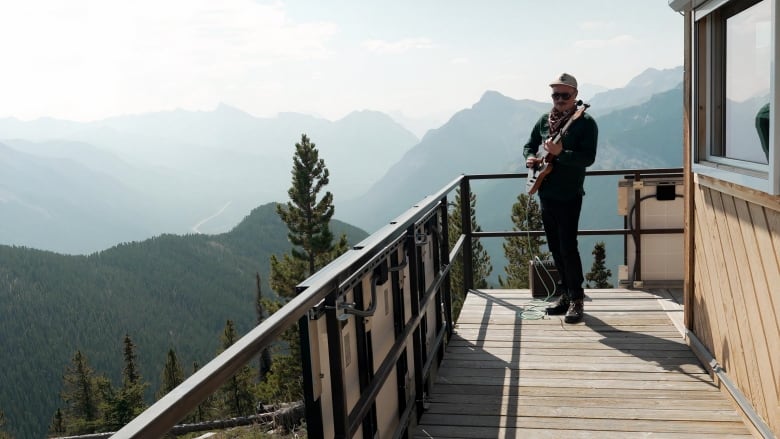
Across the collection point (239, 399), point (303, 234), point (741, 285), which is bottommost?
point (239, 399)

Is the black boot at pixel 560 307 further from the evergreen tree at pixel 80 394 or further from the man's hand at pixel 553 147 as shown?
the evergreen tree at pixel 80 394

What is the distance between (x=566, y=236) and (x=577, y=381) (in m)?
1.27

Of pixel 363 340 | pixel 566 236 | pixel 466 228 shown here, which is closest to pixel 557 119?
pixel 566 236

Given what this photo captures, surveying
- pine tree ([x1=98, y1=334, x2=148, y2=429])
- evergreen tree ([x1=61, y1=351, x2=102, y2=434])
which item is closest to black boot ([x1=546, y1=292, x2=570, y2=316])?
pine tree ([x1=98, y1=334, x2=148, y2=429])

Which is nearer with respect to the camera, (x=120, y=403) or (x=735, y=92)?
(x=735, y=92)

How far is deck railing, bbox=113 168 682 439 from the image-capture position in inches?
52.2

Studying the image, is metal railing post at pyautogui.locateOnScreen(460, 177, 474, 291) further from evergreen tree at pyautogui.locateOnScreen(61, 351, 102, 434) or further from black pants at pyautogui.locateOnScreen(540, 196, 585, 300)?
evergreen tree at pyautogui.locateOnScreen(61, 351, 102, 434)

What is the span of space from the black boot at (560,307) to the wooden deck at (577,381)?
10 cm

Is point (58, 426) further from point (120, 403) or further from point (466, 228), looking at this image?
point (466, 228)

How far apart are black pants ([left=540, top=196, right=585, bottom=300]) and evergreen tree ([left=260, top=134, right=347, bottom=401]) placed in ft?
108

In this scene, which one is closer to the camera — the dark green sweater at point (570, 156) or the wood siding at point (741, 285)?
the wood siding at point (741, 285)

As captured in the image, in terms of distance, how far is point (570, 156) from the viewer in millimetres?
4531

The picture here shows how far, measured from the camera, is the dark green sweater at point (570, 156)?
4.54m

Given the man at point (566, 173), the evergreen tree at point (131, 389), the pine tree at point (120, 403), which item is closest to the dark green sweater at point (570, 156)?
the man at point (566, 173)
